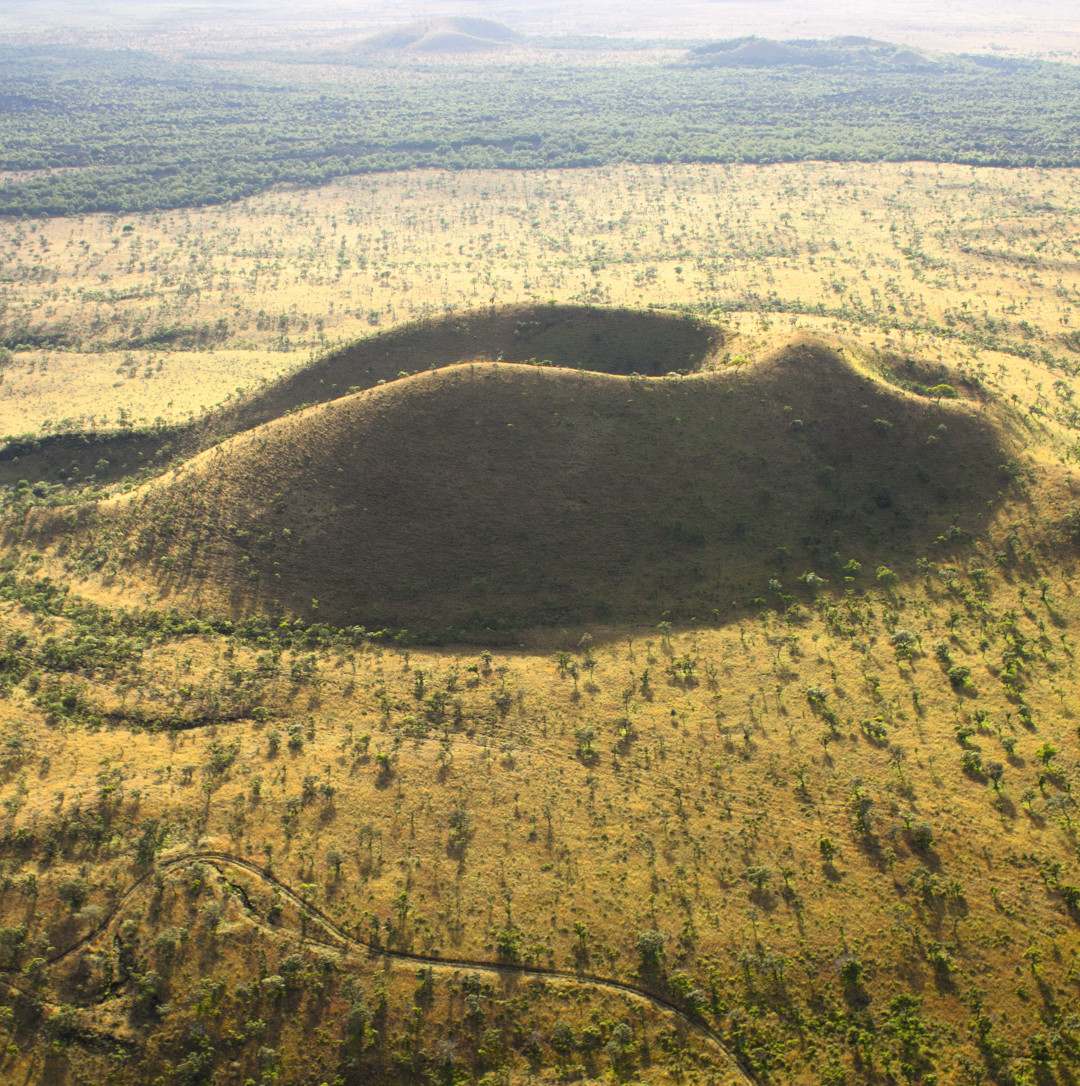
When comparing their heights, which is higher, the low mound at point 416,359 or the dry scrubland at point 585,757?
the low mound at point 416,359

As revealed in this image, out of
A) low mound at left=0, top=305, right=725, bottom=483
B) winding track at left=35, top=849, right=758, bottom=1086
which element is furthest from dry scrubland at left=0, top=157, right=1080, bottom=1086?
low mound at left=0, top=305, right=725, bottom=483

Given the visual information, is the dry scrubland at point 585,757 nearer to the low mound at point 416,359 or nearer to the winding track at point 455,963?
the winding track at point 455,963

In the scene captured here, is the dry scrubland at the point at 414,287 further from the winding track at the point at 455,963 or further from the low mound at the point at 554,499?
the winding track at the point at 455,963

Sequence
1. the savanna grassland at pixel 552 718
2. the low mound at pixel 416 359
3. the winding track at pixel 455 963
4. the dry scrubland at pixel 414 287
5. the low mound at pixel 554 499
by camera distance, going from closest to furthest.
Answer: the winding track at pixel 455 963 → the savanna grassland at pixel 552 718 → the low mound at pixel 554 499 → the low mound at pixel 416 359 → the dry scrubland at pixel 414 287

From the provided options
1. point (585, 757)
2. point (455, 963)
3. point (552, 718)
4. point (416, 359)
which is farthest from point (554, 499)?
point (455, 963)

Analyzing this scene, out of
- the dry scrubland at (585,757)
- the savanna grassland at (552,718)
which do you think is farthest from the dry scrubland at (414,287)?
the dry scrubland at (585,757)

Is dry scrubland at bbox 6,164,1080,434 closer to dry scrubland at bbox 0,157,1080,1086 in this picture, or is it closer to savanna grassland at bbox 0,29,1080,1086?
savanna grassland at bbox 0,29,1080,1086

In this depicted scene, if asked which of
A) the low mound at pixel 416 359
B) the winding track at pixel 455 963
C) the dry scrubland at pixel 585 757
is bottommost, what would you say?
the winding track at pixel 455 963

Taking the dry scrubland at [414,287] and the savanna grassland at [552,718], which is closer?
the savanna grassland at [552,718]

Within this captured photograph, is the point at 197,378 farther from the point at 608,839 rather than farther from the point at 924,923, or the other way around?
the point at 924,923

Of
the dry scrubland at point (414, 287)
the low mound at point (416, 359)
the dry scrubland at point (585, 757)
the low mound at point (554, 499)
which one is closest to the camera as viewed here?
the dry scrubland at point (585, 757)
